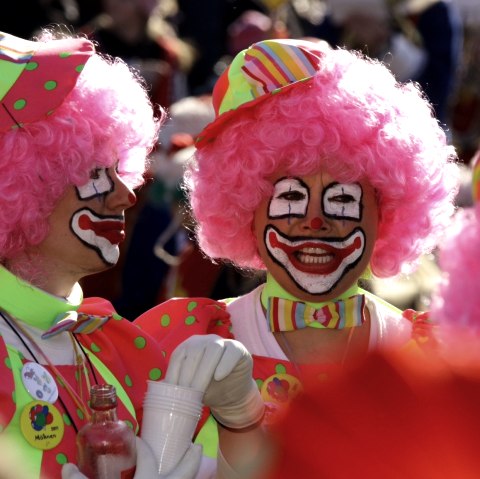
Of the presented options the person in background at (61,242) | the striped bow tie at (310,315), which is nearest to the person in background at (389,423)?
the person in background at (61,242)

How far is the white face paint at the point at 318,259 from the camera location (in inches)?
135

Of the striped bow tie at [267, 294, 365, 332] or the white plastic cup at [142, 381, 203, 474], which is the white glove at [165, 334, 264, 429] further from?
the striped bow tie at [267, 294, 365, 332]

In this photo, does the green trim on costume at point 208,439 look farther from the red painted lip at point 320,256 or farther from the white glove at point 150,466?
the white glove at point 150,466

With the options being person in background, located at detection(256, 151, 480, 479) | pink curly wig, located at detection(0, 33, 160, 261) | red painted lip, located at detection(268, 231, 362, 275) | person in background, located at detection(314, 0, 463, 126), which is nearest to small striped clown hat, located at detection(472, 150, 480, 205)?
person in background, located at detection(256, 151, 480, 479)

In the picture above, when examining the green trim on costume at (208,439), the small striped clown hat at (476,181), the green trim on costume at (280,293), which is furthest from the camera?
the green trim on costume at (280,293)

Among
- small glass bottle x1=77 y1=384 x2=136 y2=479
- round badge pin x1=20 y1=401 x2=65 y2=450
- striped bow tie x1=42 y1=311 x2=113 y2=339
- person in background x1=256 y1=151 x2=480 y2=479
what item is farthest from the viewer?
striped bow tie x1=42 y1=311 x2=113 y2=339

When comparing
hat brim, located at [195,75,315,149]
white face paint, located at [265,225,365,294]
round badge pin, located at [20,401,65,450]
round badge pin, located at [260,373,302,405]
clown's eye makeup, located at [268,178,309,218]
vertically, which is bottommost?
round badge pin, located at [20,401,65,450]

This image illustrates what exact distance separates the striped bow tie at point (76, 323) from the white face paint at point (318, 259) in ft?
1.86

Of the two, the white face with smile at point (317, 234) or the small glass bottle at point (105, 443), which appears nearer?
the small glass bottle at point (105, 443)

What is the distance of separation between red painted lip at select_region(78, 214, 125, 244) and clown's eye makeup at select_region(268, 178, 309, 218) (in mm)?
499

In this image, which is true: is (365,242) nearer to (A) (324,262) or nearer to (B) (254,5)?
(A) (324,262)

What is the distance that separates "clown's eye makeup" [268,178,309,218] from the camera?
345 cm

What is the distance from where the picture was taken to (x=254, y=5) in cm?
800

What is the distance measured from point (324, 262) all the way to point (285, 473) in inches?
73.7
